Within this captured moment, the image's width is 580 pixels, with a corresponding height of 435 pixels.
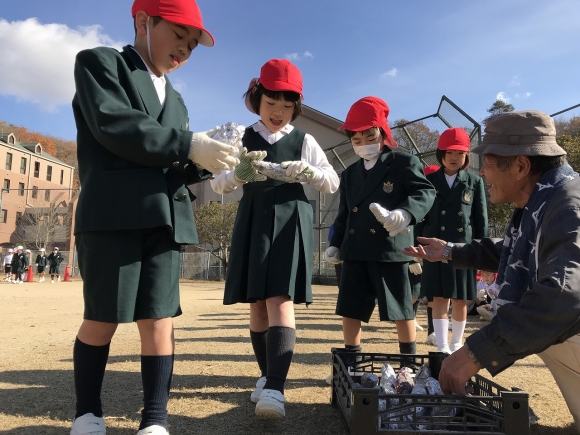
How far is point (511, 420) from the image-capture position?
1.75 m

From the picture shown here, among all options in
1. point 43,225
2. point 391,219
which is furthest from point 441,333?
point 43,225

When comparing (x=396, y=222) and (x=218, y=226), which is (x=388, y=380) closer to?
(x=396, y=222)

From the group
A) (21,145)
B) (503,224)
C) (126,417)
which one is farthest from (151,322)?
(21,145)

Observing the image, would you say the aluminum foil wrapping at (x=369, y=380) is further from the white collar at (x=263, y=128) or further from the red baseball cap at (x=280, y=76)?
the red baseball cap at (x=280, y=76)

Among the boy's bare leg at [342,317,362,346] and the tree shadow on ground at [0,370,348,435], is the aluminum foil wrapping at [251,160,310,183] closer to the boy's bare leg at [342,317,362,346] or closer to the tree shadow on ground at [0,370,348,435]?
the boy's bare leg at [342,317,362,346]

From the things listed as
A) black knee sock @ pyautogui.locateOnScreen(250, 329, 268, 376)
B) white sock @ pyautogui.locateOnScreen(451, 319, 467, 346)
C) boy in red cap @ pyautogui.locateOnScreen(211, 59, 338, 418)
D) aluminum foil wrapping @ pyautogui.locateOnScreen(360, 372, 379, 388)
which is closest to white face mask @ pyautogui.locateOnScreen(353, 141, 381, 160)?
boy in red cap @ pyautogui.locateOnScreen(211, 59, 338, 418)

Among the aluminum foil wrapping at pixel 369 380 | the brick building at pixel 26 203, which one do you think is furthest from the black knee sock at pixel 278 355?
the brick building at pixel 26 203

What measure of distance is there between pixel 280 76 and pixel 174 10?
807mm

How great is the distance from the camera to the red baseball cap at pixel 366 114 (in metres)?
3.33

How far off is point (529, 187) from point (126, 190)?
167 cm

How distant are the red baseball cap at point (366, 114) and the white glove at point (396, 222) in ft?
2.30

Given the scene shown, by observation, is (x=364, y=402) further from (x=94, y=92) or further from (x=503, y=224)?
(x=503, y=224)

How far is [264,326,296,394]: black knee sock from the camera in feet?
7.84

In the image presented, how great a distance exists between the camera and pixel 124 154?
6.47 ft
